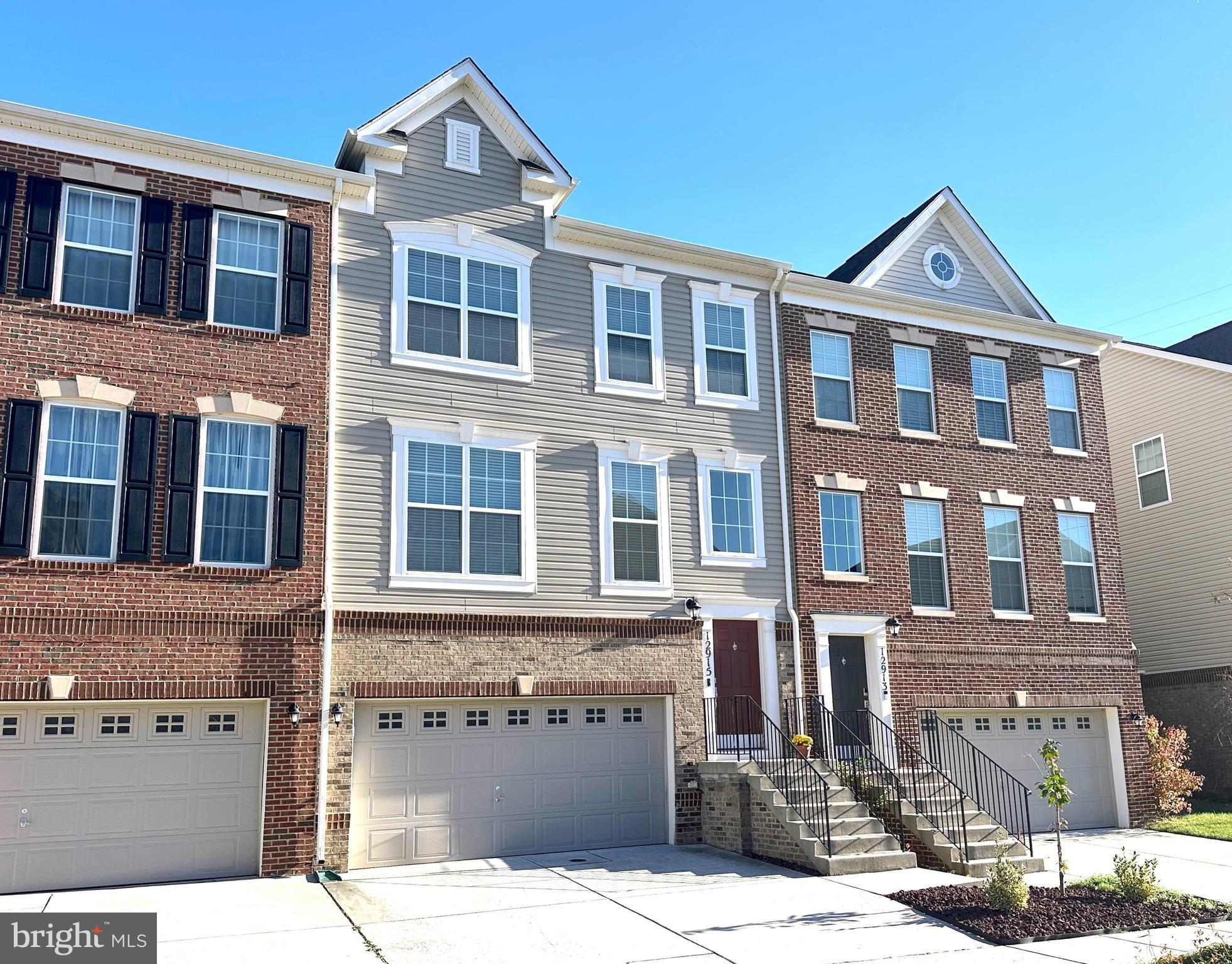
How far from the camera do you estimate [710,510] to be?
17.5 metres

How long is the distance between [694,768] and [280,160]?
33.6 ft

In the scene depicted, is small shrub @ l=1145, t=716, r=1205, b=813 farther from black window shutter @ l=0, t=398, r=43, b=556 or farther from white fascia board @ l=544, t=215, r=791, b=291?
black window shutter @ l=0, t=398, r=43, b=556

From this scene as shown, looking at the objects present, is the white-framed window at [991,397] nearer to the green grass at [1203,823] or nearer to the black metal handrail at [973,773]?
the black metal handrail at [973,773]

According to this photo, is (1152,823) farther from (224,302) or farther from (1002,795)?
(224,302)

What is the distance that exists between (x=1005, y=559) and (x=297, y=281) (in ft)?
42.6

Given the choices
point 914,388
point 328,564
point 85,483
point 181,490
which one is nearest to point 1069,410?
point 914,388

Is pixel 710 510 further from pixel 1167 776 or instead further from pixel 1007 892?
pixel 1167 776

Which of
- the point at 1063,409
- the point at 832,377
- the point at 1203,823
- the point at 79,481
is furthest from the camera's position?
the point at 1063,409

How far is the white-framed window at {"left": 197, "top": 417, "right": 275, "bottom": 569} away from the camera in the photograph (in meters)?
13.9

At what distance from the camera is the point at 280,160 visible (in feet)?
49.4

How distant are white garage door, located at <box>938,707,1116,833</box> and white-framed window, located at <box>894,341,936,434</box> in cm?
504

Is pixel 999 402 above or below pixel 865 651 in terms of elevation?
above

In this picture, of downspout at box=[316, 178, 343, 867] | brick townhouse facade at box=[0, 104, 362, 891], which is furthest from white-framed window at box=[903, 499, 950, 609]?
brick townhouse facade at box=[0, 104, 362, 891]

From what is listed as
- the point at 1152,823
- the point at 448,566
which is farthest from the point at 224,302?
the point at 1152,823
